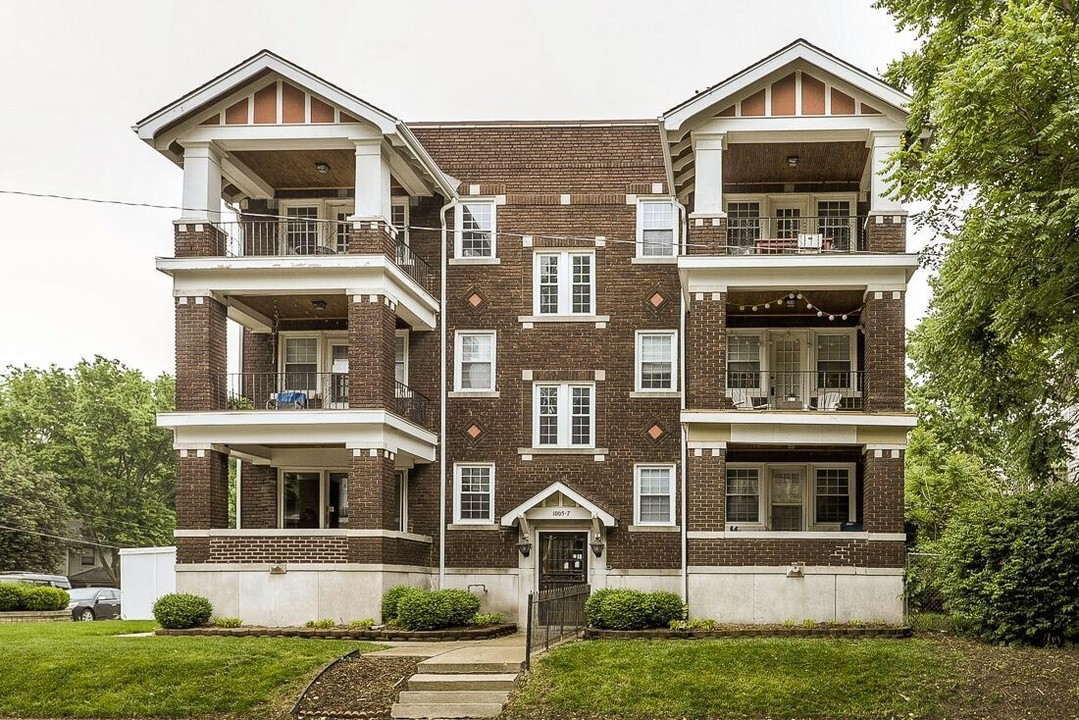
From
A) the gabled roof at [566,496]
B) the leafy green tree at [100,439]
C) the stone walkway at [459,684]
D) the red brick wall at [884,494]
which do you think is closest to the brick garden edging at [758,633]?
the stone walkway at [459,684]

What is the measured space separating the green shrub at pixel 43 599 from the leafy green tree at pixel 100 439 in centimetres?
2970

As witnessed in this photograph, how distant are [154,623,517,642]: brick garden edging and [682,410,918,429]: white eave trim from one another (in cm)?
638

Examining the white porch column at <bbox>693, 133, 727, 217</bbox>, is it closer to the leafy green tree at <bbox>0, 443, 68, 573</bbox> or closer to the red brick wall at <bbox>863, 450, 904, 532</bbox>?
the red brick wall at <bbox>863, 450, 904, 532</bbox>

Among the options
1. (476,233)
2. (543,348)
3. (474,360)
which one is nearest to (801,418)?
(543,348)

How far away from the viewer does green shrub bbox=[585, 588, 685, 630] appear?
2530 cm

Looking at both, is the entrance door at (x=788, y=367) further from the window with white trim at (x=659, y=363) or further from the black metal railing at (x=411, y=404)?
the black metal railing at (x=411, y=404)

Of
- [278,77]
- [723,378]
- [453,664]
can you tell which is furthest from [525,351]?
[453,664]

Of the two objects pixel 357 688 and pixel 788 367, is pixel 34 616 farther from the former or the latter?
pixel 788 367

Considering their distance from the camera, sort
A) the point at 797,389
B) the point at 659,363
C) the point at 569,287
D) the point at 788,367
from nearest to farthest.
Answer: the point at 797,389, the point at 788,367, the point at 659,363, the point at 569,287

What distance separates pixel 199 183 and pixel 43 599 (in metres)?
13.9

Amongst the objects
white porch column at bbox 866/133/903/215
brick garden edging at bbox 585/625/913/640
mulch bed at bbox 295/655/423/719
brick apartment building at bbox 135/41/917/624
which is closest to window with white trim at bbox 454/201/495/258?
brick apartment building at bbox 135/41/917/624

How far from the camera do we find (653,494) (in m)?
32.1

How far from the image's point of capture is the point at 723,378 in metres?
27.5

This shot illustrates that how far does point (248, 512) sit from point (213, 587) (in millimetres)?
4251
